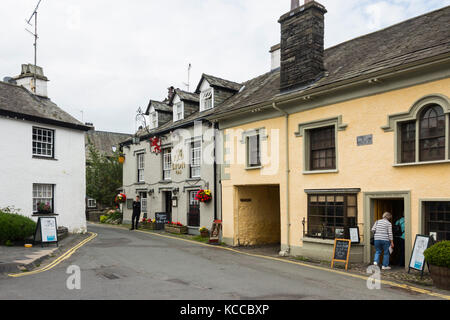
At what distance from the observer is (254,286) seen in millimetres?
9008

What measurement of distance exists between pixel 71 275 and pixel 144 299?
11.0ft

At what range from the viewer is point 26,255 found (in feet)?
41.2

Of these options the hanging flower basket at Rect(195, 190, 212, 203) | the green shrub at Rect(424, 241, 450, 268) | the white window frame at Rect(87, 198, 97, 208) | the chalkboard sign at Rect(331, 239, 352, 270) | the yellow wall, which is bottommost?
the white window frame at Rect(87, 198, 97, 208)

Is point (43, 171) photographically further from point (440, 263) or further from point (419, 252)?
point (440, 263)

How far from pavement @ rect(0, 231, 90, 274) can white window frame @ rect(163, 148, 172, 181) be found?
785 cm

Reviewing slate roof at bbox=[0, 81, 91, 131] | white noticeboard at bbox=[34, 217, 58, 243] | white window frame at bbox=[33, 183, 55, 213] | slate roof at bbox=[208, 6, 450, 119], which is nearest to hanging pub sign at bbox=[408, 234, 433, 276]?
slate roof at bbox=[208, 6, 450, 119]

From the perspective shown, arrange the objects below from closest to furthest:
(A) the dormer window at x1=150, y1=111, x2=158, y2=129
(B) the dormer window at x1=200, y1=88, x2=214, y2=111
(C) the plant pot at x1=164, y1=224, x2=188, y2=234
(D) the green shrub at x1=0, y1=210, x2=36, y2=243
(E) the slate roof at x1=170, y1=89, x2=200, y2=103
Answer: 1. (D) the green shrub at x1=0, y1=210, x2=36, y2=243
2. (C) the plant pot at x1=164, y1=224, x2=188, y2=234
3. (B) the dormer window at x1=200, y1=88, x2=214, y2=111
4. (E) the slate roof at x1=170, y1=89, x2=200, y2=103
5. (A) the dormer window at x1=150, y1=111, x2=158, y2=129

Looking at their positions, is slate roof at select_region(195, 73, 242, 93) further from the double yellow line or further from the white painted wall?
the double yellow line

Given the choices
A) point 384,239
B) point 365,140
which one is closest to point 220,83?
point 365,140

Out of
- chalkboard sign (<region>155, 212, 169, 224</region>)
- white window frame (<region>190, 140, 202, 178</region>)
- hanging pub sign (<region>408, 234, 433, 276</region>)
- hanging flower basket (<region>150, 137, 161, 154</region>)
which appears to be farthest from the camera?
A: hanging flower basket (<region>150, 137, 161, 154</region>)

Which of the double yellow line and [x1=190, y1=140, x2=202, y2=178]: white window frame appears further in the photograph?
[x1=190, y1=140, x2=202, y2=178]: white window frame

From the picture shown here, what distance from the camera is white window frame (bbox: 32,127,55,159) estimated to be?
63.5 ft

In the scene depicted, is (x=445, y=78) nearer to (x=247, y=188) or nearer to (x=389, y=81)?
(x=389, y=81)

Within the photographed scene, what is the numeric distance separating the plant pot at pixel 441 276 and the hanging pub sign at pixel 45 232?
12704mm
